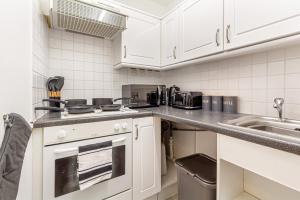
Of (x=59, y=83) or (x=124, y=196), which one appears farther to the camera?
(x=59, y=83)

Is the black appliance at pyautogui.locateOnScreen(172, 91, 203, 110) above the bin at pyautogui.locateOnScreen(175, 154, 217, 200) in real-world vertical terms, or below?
above

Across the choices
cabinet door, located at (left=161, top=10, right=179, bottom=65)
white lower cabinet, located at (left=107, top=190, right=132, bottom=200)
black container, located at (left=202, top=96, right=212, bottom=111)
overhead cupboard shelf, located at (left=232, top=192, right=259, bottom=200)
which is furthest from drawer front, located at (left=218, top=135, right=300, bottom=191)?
cabinet door, located at (left=161, top=10, right=179, bottom=65)

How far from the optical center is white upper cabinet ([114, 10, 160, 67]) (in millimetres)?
1643

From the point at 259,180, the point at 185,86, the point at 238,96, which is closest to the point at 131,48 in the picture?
the point at 185,86

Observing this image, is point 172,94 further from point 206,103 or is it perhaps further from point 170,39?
point 170,39

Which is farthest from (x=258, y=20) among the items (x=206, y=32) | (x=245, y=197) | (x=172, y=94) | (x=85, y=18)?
(x=85, y=18)

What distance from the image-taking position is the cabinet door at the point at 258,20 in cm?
81

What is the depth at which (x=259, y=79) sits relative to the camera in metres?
1.19

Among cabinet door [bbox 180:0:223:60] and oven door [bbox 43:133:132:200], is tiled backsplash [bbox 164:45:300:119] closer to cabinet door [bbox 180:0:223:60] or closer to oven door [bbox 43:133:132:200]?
cabinet door [bbox 180:0:223:60]

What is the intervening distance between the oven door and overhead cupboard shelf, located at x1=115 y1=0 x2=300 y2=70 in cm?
94

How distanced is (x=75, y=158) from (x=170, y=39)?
1.50m

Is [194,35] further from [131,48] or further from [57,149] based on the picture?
[57,149]

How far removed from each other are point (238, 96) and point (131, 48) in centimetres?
117

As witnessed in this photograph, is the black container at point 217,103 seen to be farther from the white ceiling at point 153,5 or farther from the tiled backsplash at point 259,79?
the white ceiling at point 153,5
